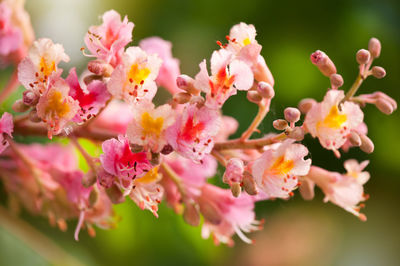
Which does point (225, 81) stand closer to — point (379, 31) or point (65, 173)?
point (65, 173)

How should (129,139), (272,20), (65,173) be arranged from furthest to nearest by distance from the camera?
(272,20), (65,173), (129,139)

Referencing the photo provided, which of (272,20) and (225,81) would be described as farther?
(272,20)

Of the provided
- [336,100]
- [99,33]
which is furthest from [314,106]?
[99,33]

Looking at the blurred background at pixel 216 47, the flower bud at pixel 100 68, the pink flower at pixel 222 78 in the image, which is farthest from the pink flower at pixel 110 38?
the blurred background at pixel 216 47

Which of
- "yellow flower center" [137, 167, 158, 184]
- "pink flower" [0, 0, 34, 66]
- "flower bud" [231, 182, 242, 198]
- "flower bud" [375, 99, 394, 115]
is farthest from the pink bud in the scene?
"pink flower" [0, 0, 34, 66]

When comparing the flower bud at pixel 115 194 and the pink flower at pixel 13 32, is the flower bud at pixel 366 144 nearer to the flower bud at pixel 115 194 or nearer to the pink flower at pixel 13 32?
the flower bud at pixel 115 194

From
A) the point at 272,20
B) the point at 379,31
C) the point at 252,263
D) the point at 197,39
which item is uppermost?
the point at 379,31

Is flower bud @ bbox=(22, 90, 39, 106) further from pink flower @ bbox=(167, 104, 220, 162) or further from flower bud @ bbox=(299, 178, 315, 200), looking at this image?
flower bud @ bbox=(299, 178, 315, 200)

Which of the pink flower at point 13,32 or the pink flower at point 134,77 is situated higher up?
the pink flower at point 134,77

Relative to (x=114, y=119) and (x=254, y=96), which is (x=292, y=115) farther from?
(x=114, y=119)
